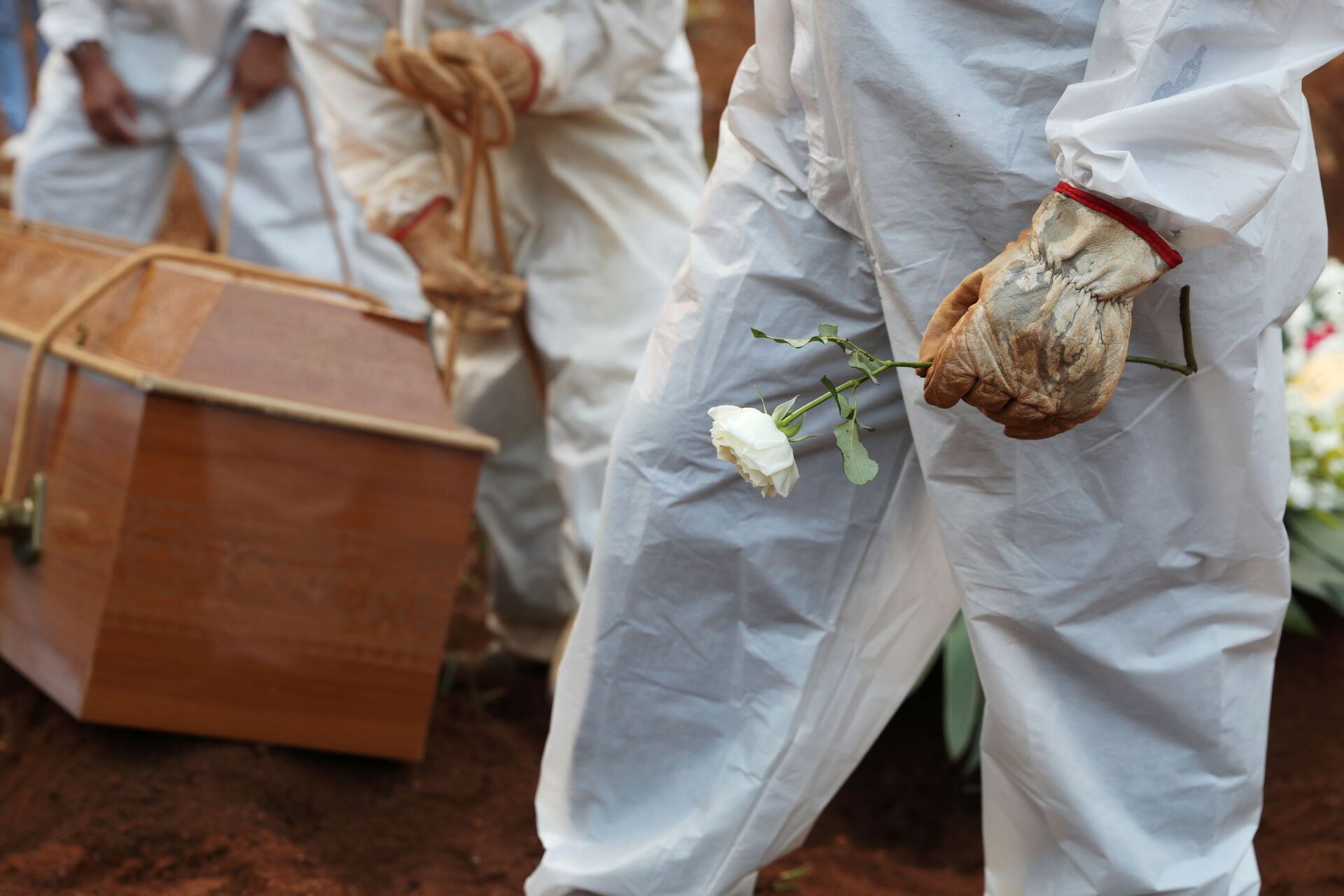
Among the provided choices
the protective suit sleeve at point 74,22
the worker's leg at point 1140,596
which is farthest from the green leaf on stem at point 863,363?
the protective suit sleeve at point 74,22

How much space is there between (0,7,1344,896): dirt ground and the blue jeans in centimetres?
397

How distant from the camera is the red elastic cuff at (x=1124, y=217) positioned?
3.42ft

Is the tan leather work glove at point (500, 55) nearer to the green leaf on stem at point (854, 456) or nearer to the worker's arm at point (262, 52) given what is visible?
Result: the green leaf on stem at point (854, 456)

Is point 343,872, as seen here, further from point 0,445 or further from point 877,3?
point 877,3

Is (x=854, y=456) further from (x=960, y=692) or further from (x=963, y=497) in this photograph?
(x=960, y=692)

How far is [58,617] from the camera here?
1.85 meters

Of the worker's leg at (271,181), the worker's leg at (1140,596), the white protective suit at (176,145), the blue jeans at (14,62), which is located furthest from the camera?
the blue jeans at (14,62)

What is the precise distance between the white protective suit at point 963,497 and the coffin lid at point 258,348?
0.59m

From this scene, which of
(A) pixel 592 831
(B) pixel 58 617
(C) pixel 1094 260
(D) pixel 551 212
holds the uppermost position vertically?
(C) pixel 1094 260

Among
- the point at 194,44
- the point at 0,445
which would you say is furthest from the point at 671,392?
the point at 194,44

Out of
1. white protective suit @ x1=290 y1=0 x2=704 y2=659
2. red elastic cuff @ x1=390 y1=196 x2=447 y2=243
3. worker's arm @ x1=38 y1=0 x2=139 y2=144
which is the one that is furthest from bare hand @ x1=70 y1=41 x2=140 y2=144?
red elastic cuff @ x1=390 y1=196 x2=447 y2=243

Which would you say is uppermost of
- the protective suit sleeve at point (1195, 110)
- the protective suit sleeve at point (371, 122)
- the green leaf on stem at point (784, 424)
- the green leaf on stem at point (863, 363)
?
the protective suit sleeve at point (1195, 110)

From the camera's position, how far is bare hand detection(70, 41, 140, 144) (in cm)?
309

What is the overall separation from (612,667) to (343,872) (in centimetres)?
63
